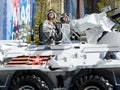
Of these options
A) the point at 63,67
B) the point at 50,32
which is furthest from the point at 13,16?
the point at 63,67

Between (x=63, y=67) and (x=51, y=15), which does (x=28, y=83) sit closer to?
(x=63, y=67)

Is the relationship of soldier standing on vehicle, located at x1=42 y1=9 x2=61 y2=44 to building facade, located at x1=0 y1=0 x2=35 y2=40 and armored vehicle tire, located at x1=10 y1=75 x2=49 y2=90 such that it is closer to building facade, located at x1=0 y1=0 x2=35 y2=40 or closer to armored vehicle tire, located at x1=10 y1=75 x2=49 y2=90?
armored vehicle tire, located at x1=10 y1=75 x2=49 y2=90

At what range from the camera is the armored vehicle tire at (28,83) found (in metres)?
14.1

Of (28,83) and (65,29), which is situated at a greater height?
(65,29)

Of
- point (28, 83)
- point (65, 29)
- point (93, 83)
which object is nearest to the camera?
point (93, 83)

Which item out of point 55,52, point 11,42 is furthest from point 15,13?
point 55,52

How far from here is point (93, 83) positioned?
14039mm

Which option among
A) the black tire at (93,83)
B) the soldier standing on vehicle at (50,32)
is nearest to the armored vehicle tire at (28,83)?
the black tire at (93,83)

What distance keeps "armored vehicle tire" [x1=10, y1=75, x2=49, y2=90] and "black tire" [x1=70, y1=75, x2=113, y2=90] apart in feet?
2.60

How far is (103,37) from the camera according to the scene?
49.0 feet

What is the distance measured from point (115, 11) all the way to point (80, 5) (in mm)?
22309

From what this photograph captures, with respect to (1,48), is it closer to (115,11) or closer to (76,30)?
(76,30)

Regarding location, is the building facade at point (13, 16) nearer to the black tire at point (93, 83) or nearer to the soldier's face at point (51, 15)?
the soldier's face at point (51, 15)

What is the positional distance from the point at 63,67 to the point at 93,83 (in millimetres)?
797
